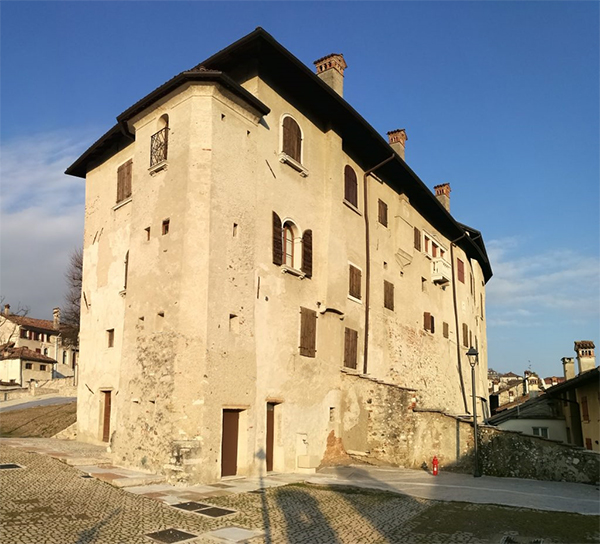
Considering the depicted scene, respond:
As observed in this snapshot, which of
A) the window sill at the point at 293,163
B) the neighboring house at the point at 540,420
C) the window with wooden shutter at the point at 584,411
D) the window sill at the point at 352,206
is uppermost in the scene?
the window sill at the point at 293,163

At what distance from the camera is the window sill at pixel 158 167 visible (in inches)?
635

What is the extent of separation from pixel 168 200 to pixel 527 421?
22657mm

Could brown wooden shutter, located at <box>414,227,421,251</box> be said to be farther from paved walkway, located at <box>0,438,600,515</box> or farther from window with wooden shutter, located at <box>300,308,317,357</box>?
paved walkway, located at <box>0,438,600,515</box>

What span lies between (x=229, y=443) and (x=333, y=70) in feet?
50.8

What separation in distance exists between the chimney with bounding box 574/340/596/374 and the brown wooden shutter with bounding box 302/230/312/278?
1652cm

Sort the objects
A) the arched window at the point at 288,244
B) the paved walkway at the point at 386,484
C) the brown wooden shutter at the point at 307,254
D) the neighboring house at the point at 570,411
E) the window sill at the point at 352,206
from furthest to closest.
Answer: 1. the window sill at the point at 352,206
2. the neighboring house at the point at 570,411
3. the brown wooden shutter at the point at 307,254
4. the arched window at the point at 288,244
5. the paved walkway at the point at 386,484

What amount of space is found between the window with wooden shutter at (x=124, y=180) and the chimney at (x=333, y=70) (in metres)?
8.68

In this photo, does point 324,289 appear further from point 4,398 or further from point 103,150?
point 4,398

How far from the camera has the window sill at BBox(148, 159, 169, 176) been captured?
1612cm

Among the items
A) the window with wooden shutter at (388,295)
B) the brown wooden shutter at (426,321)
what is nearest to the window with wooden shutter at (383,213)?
the window with wooden shutter at (388,295)

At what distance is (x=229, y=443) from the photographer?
1496 centimetres

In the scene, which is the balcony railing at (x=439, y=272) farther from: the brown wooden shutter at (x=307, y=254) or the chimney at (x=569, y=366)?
the brown wooden shutter at (x=307, y=254)

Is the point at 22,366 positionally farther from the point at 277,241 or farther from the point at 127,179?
the point at 277,241

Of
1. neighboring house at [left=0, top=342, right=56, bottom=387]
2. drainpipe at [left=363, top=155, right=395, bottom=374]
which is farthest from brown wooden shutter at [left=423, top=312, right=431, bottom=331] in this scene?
neighboring house at [left=0, top=342, right=56, bottom=387]
